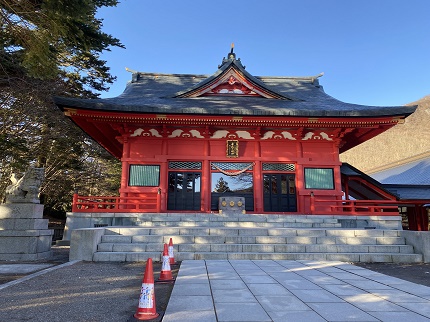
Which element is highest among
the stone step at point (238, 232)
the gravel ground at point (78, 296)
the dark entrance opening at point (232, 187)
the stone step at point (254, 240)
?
the dark entrance opening at point (232, 187)

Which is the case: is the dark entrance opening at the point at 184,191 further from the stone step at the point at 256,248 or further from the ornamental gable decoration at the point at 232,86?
the stone step at the point at 256,248

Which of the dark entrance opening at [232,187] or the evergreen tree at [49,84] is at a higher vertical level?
the evergreen tree at [49,84]

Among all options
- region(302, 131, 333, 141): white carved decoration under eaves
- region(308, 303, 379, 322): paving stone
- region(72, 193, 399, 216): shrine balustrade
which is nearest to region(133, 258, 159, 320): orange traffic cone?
region(308, 303, 379, 322): paving stone

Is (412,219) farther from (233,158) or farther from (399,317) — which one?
(399,317)

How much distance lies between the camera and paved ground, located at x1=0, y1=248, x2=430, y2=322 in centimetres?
320

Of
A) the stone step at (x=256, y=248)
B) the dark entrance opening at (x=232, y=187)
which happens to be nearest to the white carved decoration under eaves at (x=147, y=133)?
the dark entrance opening at (x=232, y=187)

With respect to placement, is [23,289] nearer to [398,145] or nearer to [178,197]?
[178,197]

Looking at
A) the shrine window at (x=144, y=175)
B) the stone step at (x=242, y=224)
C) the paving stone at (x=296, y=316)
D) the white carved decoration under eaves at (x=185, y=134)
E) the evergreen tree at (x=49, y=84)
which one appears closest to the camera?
the paving stone at (x=296, y=316)

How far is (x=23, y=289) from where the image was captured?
4.29 m

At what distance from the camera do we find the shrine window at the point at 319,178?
40.5ft

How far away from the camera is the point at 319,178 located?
12.4 metres

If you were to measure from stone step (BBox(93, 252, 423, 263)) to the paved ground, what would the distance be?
96 cm

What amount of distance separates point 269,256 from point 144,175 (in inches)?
274

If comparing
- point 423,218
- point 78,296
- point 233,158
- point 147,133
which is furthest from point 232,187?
point 423,218
